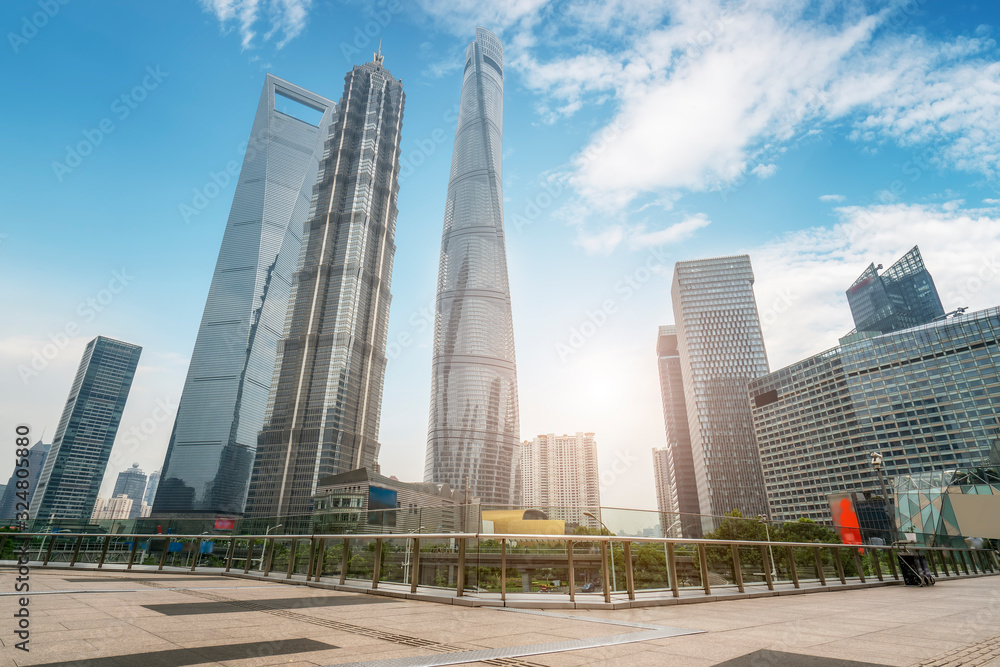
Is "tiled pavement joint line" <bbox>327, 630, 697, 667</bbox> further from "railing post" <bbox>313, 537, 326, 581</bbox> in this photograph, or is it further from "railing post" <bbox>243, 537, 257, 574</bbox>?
"railing post" <bbox>243, 537, 257, 574</bbox>

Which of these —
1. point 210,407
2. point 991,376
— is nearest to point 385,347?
point 210,407

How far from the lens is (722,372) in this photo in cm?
14575

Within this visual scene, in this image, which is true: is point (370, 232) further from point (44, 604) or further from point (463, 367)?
point (44, 604)

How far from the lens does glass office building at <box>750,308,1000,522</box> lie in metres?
90.0

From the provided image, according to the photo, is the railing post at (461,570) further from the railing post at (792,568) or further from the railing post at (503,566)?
the railing post at (792,568)

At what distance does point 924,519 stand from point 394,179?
194 meters

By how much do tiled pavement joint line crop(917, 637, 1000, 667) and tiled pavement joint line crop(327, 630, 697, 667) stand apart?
2.05 meters

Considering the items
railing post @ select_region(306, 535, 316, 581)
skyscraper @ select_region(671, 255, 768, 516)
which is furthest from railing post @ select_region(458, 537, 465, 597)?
skyscraper @ select_region(671, 255, 768, 516)

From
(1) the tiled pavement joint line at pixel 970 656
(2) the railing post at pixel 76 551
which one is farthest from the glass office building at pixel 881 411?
(2) the railing post at pixel 76 551

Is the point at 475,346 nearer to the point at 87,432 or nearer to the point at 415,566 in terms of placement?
the point at 415,566

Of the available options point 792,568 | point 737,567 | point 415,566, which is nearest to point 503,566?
point 415,566

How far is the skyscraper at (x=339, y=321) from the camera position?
14025 centimetres

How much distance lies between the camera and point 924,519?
2970 centimetres

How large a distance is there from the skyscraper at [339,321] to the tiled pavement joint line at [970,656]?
145242 mm
